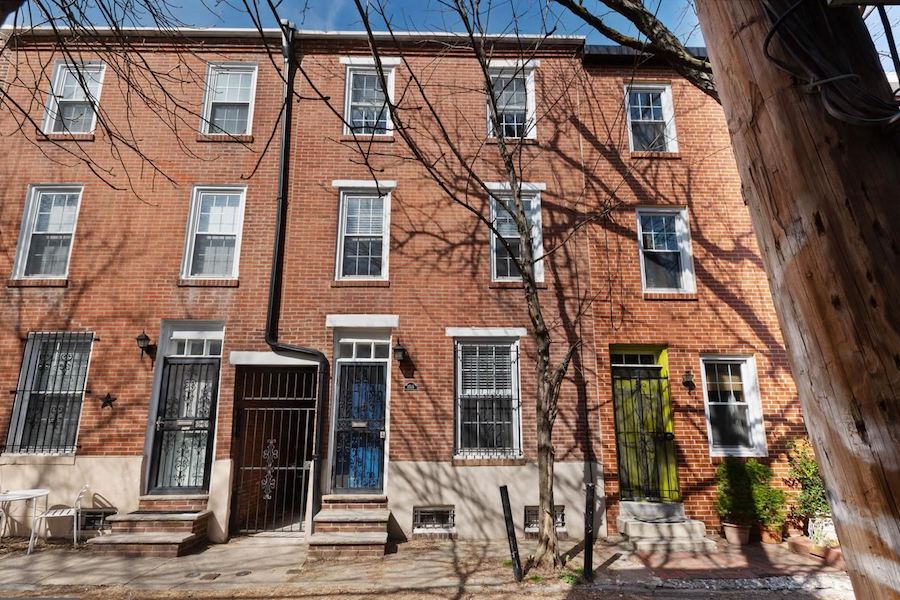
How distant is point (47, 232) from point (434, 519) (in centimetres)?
901

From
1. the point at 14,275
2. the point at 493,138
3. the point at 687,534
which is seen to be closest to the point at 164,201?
the point at 14,275

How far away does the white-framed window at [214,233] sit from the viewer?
9.30 metres

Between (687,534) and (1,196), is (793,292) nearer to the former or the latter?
(687,534)

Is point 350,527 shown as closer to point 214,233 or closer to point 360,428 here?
point 360,428

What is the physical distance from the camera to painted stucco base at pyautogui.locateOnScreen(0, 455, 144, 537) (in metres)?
8.18

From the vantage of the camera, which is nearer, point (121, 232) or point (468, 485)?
point (468, 485)

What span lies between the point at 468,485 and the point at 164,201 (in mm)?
7781

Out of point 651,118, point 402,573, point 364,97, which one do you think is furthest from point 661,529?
point 364,97

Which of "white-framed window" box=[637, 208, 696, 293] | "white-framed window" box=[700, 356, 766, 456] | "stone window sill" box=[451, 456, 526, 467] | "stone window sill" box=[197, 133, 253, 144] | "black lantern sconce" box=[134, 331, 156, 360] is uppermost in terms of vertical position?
"stone window sill" box=[197, 133, 253, 144]

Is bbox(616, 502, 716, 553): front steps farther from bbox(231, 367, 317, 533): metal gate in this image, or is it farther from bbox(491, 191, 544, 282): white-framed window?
bbox(231, 367, 317, 533): metal gate

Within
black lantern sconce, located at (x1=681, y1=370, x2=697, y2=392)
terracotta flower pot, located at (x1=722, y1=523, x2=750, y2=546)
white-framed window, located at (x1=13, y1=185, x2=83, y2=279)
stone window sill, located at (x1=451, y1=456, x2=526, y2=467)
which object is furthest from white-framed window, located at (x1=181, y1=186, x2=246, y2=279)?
terracotta flower pot, located at (x1=722, y1=523, x2=750, y2=546)

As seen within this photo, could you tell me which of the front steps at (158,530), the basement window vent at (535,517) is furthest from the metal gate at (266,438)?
the basement window vent at (535,517)

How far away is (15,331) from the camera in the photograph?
8797 mm

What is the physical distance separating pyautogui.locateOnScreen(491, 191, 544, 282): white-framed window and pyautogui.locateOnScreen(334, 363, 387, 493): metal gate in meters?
2.90
